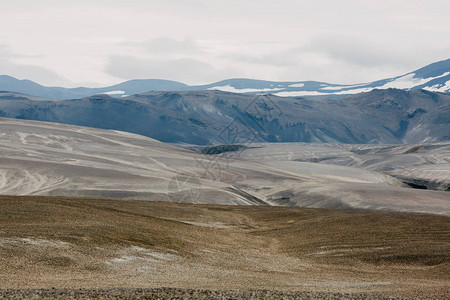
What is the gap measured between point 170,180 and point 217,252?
5287 cm

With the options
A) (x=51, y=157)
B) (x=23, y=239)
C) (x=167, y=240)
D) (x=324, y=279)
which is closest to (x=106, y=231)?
(x=167, y=240)

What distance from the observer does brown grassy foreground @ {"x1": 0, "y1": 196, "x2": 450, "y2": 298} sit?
82.7 feet

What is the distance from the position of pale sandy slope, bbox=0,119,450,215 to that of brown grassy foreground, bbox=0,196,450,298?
76.8 feet

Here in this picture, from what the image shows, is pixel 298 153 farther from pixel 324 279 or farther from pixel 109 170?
pixel 324 279

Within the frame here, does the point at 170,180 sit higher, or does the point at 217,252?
the point at 217,252

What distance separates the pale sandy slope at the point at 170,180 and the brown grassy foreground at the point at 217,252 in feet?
76.8

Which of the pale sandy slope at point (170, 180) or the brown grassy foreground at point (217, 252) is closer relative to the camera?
the brown grassy foreground at point (217, 252)

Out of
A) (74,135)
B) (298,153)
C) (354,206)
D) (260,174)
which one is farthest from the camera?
(298,153)

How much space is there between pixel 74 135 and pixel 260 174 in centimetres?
5631

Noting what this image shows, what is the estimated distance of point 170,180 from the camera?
3467 inches

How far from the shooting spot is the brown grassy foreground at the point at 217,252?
82.7 feet

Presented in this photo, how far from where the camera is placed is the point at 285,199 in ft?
283

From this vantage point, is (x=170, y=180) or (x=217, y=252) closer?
(x=217, y=252)

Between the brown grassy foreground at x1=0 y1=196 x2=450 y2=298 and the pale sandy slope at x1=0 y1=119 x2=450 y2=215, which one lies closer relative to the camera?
the brown grassy foreground at x1=0 y1=196 x2=450 y2=298
